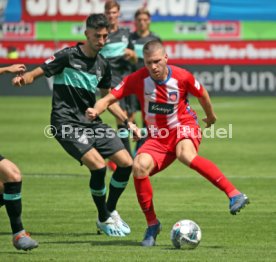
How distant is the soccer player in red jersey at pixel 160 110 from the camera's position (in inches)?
341

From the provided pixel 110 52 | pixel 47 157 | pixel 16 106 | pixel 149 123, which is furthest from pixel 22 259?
pixel 16 106

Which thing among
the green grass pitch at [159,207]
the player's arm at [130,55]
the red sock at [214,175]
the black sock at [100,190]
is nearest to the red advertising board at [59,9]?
the green grass pitch at [159,207]

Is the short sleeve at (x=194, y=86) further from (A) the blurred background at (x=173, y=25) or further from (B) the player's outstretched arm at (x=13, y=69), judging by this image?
(A) the blurred background at (x=173, y=25)


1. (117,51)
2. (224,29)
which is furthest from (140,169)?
(224,29)

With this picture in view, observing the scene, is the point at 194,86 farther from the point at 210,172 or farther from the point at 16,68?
the point at 16,68

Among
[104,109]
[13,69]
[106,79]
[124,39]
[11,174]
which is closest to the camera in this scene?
[11,174]

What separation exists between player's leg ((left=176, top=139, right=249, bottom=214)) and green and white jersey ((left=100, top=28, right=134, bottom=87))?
560cm

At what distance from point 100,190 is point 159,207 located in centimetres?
171

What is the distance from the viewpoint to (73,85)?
9539 millimetres

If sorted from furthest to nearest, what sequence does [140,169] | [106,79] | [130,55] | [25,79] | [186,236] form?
[130,55]
[106,79]
[25,79]
[140,169]
[186,236]

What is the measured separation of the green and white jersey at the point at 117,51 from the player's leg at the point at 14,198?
6245 millimetres

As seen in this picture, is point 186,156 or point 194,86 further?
point 194,86

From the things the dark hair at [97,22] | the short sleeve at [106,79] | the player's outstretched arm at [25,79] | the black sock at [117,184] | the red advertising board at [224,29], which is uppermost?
the dark hair at [97,22]

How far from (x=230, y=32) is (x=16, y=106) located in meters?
13.6
